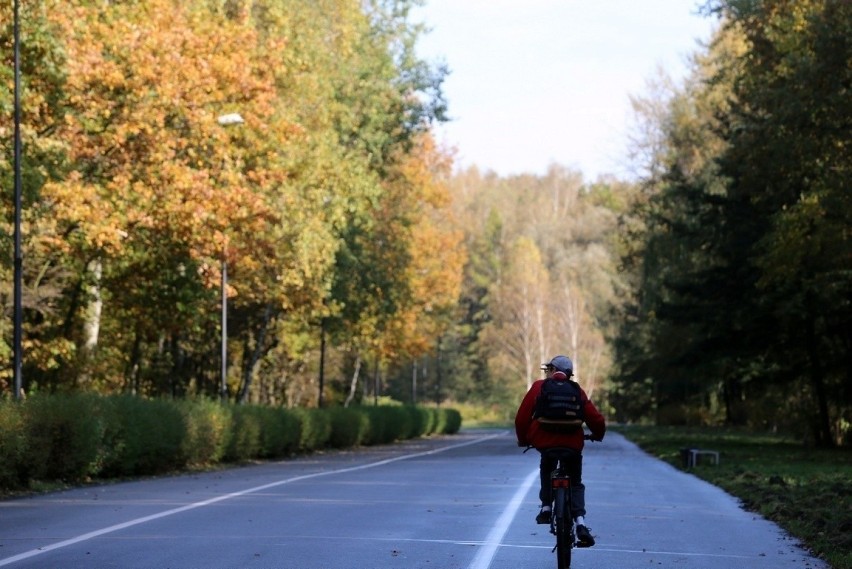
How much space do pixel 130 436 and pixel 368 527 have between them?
12411 mm

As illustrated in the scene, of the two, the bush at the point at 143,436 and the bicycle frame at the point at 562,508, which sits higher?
the bush at the point at 143,436

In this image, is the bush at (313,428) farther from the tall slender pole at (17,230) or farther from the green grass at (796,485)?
the tall slender pole at (17,230)

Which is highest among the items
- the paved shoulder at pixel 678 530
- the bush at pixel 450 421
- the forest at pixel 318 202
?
the forest at pixel 318 202

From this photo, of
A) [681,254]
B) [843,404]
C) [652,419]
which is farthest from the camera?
[652,419]

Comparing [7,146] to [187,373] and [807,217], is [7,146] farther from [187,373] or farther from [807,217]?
[187,373]

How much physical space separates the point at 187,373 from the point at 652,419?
147 ft

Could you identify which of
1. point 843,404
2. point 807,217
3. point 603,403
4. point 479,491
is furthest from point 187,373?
point 603,403

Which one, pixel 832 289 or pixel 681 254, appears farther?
pixel 681 254

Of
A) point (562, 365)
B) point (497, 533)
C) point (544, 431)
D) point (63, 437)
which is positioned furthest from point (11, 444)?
point (562, 365)

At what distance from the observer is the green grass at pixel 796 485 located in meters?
13.8

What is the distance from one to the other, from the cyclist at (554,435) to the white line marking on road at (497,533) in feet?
2.09

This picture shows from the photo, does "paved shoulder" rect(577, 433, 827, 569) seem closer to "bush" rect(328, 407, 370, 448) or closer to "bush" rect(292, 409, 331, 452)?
"bush" rect(292, 409, 331, 452)

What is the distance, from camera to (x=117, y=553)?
11508 mm

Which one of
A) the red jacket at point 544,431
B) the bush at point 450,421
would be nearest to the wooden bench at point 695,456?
the red jacket at point 544,431
